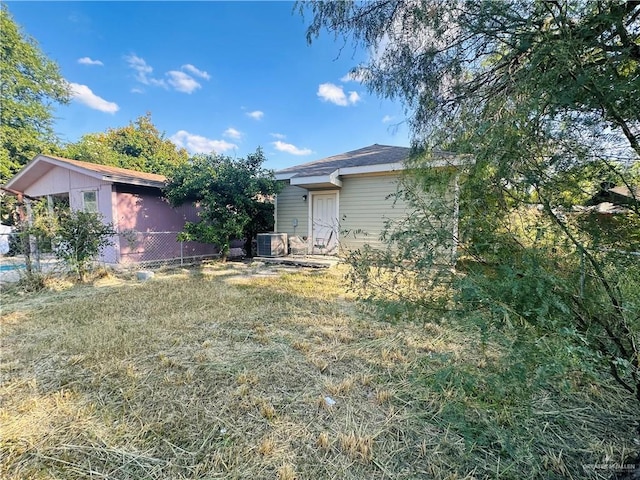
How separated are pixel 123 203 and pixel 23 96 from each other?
14.4 metres

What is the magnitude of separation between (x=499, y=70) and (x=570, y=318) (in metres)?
2.52

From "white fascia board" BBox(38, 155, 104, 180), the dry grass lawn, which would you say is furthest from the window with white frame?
the dry grass lawn

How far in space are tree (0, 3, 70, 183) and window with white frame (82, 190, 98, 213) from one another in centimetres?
938

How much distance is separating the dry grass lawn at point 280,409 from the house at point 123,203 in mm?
5081

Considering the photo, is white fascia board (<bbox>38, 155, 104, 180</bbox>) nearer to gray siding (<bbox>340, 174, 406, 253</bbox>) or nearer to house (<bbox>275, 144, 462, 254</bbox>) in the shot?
house (<bbox>275, 144, 462, 254</bbox>)

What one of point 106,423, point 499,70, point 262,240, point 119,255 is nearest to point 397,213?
point 262,240

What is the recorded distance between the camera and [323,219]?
8.96m

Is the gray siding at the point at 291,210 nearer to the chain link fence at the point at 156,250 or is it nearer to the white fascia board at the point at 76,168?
the chain link fence at the point at 156,250

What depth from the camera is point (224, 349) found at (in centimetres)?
296

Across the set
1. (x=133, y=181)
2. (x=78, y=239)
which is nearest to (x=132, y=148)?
(x=133, y=181)

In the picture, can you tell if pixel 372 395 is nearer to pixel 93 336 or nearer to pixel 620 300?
pixel 620 300

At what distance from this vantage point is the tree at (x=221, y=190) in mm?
8109

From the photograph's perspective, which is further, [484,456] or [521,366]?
[484,456]

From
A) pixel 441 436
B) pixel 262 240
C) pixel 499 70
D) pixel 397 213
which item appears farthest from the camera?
pixel 262 240
